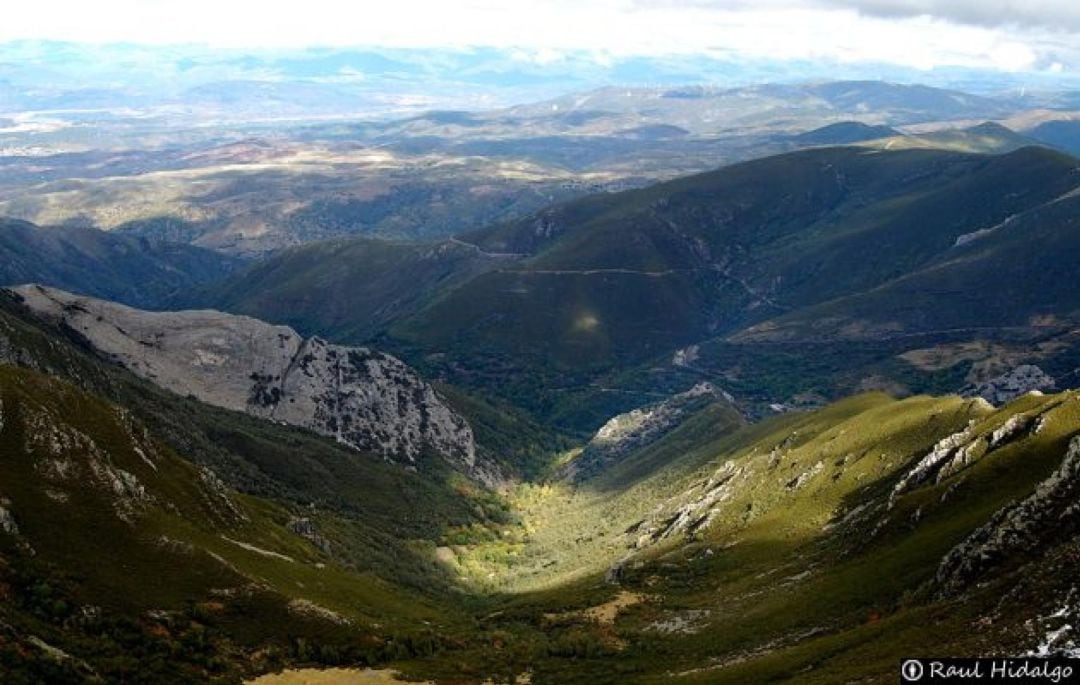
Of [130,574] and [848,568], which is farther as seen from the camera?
[848,568]

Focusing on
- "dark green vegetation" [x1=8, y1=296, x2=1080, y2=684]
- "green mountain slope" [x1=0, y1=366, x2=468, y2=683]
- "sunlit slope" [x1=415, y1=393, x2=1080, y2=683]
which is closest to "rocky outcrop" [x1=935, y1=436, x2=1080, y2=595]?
"sunlit slope" [x1=415, y1=393, x2=1080, y2=683]

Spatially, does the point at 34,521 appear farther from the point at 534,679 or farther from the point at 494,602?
the point at 494,602

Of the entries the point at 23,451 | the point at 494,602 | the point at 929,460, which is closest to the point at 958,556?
the point at 929,460

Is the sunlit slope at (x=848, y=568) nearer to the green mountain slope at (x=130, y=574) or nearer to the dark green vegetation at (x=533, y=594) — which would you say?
the dark green vegetation at (x=533, y=594)

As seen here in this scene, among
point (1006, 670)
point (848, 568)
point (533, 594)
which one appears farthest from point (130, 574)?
point (533, 594)

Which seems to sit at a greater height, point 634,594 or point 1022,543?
point 1022,543

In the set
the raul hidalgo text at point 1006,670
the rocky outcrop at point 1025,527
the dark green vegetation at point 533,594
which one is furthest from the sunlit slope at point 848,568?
the raul hidalgo text at point 1006,670

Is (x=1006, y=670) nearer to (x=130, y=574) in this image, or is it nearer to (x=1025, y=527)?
(x=1025, y=527)
